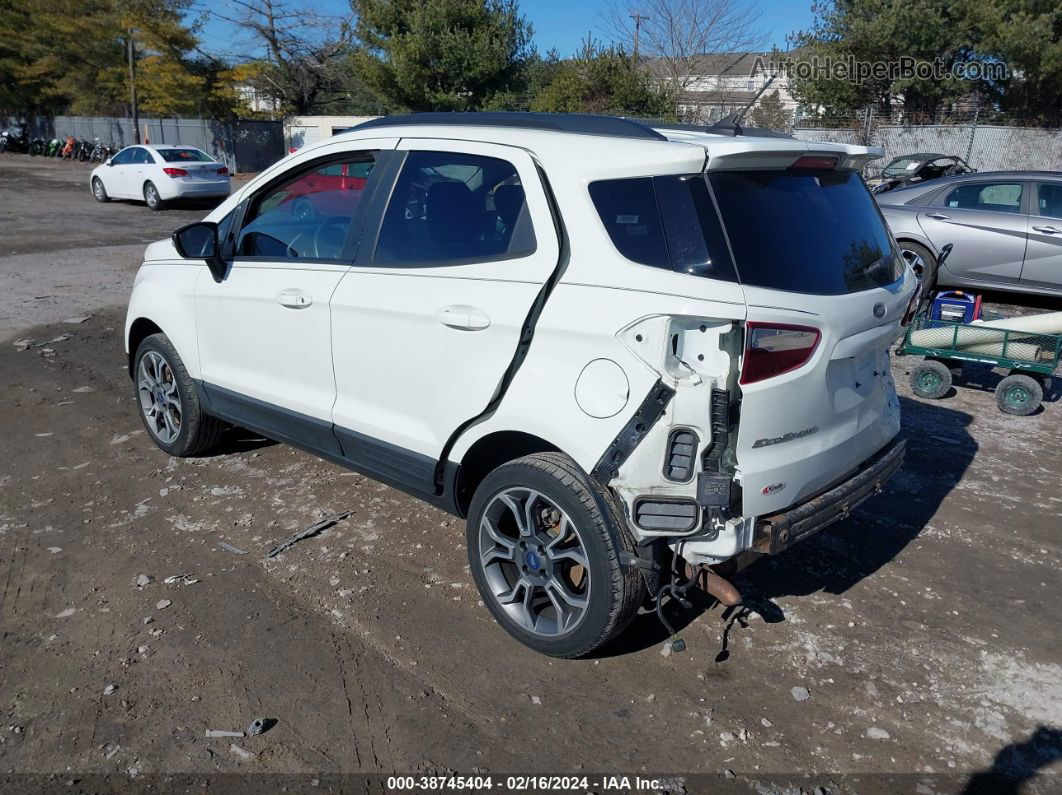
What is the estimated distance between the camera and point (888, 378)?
360cm

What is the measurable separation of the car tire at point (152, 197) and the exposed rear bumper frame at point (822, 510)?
20.0 meters

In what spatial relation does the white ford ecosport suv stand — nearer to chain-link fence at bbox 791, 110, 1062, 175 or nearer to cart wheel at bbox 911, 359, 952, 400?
cart wheel at bbox 911, 359, 952, 400

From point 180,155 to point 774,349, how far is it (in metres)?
20.7

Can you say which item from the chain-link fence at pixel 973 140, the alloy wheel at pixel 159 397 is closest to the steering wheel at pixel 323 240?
the alloy wheel at pixel 159 397

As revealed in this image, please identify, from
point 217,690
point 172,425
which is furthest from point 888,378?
point 172,425

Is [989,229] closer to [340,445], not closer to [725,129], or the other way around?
[725,129]

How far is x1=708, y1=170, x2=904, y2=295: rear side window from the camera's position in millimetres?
2834

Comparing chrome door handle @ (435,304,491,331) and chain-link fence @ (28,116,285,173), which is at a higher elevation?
chain-link fence @ (28,116,285,173)

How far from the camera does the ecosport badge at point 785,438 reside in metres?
2.81

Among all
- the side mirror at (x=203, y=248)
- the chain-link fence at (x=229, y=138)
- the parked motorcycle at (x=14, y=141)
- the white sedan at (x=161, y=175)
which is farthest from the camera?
the parked motorcycle at (x=14, y=141)

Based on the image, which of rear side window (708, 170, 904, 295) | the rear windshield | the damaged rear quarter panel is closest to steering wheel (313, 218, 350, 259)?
the damaged rear quarter panel

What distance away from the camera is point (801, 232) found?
3008 millimetres

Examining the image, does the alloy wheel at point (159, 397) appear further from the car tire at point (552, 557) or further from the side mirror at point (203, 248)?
the car tire at point (552, 557)

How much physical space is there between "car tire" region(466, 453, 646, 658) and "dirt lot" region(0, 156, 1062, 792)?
15 cm
